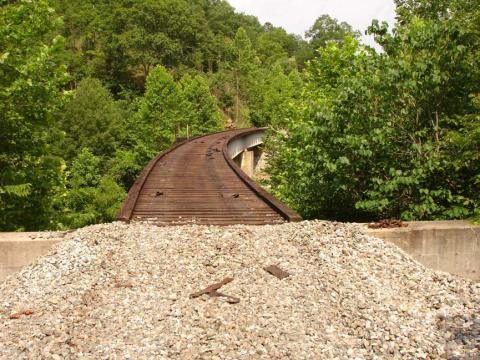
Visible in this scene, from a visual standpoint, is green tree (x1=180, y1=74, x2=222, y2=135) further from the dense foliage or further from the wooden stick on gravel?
the wooden stick on gravel

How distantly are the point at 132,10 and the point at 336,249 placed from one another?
203 feet

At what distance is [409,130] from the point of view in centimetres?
918

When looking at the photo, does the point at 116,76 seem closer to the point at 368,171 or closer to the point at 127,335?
the point at 368,171

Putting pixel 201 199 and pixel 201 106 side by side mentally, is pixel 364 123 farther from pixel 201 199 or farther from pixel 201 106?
pixel 201 106

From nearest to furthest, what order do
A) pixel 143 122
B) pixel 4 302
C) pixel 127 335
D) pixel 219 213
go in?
pixel 127 335, pixel 4 302, pixel 219 213, pixel 143 122

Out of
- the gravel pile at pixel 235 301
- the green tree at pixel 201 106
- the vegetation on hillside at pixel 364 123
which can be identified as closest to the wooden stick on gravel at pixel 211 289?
the gravel pile at pixel 235 301

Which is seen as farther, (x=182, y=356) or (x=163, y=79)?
(x=163, y=79)

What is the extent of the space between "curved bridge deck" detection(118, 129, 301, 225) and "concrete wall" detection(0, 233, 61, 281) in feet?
5.15

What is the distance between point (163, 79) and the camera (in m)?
43.1

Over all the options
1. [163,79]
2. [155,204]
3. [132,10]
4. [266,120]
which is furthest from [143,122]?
[155,204]

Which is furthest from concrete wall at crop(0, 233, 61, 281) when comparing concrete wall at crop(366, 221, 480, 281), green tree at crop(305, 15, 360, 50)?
green tree at crop(305, 15, 360, 50)

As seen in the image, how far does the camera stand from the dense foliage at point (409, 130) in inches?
325

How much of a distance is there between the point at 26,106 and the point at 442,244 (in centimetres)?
885

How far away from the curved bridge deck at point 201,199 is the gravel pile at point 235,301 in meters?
1.51
